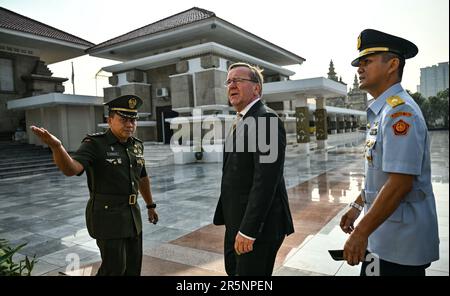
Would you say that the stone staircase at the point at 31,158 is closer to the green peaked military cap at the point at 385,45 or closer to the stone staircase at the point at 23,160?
the stone staircase at the point at 23,160

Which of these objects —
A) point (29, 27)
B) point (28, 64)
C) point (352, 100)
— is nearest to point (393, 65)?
point (29, 27)

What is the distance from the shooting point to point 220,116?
14.2 meters

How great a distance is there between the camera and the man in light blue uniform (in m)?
1.45

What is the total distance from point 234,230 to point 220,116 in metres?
12.3

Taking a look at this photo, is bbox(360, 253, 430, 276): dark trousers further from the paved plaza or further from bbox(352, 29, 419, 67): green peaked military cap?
the paved plaza

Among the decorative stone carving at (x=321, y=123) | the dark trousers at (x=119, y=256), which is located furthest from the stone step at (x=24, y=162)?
the decorative stone carving at (x=321, y=123)

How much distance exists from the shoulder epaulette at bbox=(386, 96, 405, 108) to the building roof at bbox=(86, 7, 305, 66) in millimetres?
13973

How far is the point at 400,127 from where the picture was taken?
1471 millimetres

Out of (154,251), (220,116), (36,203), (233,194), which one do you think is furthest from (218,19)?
(233,194)

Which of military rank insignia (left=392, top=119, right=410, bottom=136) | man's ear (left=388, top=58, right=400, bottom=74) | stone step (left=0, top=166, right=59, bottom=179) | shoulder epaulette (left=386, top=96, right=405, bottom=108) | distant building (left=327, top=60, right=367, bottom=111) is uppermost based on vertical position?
distant building (left=327, top=60, right=367, bottom=111)

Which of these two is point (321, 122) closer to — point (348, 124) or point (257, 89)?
point (257, 89)

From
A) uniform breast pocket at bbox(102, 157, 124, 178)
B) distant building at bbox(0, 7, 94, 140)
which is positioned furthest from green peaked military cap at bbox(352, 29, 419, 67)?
distant building at bbox(0, 7, 94, 140)

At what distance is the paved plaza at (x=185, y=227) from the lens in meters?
3.34

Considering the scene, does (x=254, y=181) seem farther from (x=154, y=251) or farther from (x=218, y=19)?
(x=218, y=19)
